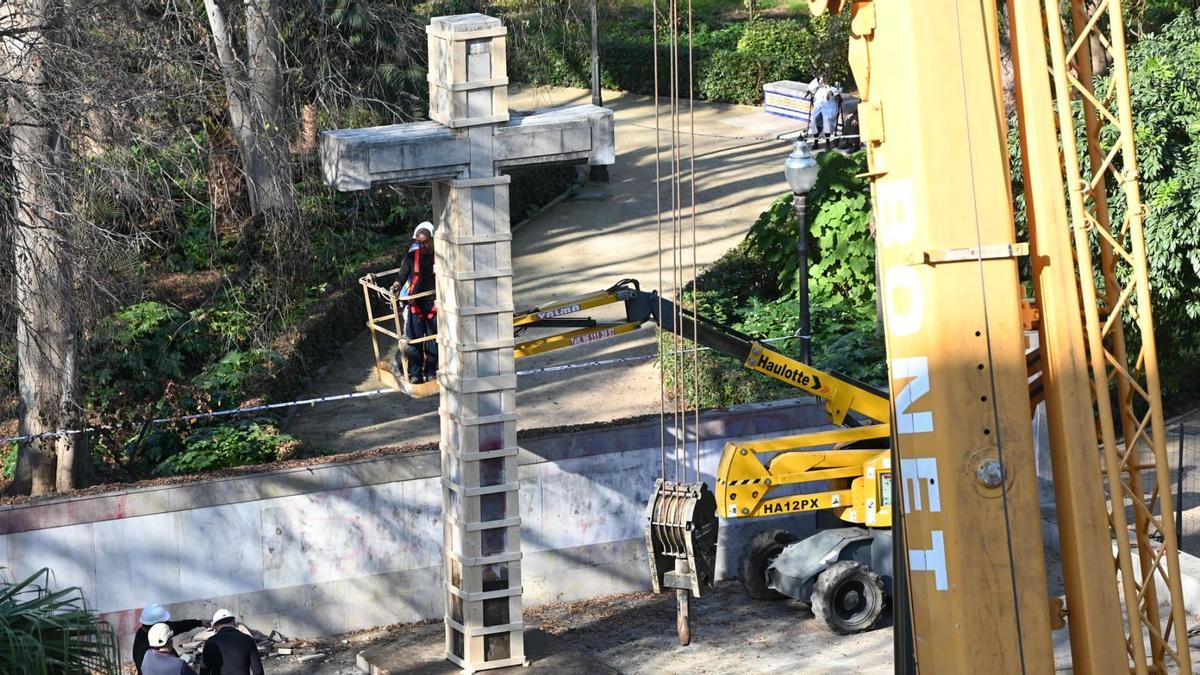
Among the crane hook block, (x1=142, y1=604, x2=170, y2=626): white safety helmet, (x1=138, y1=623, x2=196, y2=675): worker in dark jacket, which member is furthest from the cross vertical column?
(x1=138, y1=623, x2=196, y2=675): worker in dark jacket

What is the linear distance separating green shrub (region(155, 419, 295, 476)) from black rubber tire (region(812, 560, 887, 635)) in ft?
22.4

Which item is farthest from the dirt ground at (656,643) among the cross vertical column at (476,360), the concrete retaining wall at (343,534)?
the cross vertical column at (476,360)

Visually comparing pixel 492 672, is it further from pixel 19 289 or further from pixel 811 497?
pixel 19 289

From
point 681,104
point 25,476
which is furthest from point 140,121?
point 681,104

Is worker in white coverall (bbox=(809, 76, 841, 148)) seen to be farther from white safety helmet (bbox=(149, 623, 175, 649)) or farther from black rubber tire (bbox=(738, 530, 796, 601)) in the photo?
white safety helmet (bbox=(149, 623, 175, 649))

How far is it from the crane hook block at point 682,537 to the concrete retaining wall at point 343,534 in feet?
14.9

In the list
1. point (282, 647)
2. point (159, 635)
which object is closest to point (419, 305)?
point (282, 647)

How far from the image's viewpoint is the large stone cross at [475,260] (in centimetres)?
1355

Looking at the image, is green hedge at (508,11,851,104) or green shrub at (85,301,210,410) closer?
green shrub at (85,301,210,410)

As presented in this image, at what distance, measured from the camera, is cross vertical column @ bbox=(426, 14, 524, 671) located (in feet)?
45.0

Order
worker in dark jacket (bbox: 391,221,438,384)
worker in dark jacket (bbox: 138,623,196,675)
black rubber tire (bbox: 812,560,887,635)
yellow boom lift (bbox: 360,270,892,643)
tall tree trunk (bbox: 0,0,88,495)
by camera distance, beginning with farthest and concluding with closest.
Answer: tall tree trunk (bbox: 0,0,88,495) → black rubber tire (bbox: 812,560,887,635) → worker in dark jacket (bbox: 391,221,438,384) → yellow boom lift (bbox: 360,270,892,643) → worker in dark jacket (bbox: 138,623,196,675)

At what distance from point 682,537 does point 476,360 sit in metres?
2.98

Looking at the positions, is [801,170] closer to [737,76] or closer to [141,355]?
[141,355]

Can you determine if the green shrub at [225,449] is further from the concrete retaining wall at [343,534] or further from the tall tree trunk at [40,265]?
the concrete retaining wall at [343,534]
